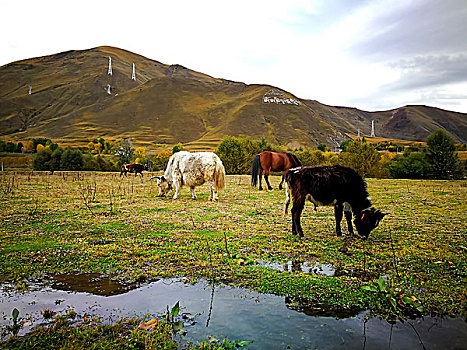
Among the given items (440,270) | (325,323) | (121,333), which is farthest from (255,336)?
(440,270)

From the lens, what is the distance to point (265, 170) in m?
21.7

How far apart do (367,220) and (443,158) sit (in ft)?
167

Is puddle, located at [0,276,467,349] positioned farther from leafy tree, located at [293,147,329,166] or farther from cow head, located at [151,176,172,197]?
leafy tree, located at [293,147,329,166]

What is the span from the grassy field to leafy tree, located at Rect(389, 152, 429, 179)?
43.6 meters

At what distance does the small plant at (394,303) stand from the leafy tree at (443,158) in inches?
2111

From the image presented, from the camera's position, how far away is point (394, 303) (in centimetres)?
488

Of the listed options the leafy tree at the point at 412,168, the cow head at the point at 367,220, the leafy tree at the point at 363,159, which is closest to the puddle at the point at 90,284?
the cow head at the point at 367,220

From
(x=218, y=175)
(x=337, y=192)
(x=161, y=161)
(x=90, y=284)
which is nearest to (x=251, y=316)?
(x=90, y=284)

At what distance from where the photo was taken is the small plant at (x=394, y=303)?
4805 millimetres

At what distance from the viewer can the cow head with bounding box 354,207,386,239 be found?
8.37m

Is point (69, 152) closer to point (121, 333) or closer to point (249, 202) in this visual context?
point (249, 202)

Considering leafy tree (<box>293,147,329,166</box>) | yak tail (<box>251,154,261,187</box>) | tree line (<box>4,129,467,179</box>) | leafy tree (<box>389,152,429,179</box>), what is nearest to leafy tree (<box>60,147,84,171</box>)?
tree line (<box>4,129,467,179</box>)

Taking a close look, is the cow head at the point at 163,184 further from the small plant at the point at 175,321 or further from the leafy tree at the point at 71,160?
the leafy tree at the point at 71,160

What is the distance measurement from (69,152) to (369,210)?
188 ft
